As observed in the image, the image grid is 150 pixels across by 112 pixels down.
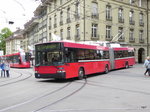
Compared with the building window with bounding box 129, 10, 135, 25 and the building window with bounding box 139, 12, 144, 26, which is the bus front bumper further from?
the building window with bounding box 139, 12, 144, 26

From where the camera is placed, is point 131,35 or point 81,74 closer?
point 81,74

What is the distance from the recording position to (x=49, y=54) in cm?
1393

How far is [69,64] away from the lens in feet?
45.9

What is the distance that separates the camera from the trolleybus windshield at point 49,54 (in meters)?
13.6

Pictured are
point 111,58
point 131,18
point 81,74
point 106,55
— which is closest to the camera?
point 81,74

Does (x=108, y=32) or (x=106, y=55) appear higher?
(x=108, y=32)

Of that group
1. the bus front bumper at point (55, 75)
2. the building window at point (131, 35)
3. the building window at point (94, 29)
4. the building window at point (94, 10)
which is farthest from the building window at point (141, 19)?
the bus front bumper at point (55, 75)

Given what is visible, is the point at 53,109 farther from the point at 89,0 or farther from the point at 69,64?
the point at 89,0

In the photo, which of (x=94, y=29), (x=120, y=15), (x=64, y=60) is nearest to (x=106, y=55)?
(x=64, y=60)

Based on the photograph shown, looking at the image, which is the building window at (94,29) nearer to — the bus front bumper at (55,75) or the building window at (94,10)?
the building window at (94,10)

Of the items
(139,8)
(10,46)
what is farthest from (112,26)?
(10,46)

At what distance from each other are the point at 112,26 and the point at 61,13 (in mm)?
9144

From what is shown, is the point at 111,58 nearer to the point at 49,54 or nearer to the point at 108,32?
the point at 49,54

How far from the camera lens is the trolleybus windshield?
1361 centimetres
